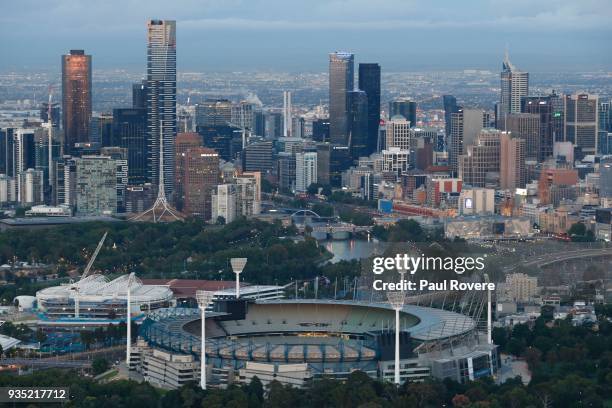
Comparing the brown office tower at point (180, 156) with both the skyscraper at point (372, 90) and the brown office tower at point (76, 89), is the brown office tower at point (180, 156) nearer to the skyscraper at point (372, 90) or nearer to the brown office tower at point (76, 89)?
the brown office tower at point (76, 89)

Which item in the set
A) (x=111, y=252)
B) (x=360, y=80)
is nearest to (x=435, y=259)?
(x=111, y=252)

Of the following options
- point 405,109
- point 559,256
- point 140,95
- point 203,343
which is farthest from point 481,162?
point 203,343

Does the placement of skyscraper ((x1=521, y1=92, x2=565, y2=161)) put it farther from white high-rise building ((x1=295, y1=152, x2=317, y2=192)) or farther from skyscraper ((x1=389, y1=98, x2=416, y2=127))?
skyscraper ((x1=389, y1=98, x2=416, y2=127))

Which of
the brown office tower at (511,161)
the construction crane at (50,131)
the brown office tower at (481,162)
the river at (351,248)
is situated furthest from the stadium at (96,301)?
the brown office tower at (481,162)

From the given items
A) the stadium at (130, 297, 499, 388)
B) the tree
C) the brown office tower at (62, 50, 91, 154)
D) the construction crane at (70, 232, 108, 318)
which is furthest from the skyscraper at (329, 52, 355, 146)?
the tree

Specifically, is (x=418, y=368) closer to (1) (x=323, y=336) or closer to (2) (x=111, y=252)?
(1) (x=323, y=336)

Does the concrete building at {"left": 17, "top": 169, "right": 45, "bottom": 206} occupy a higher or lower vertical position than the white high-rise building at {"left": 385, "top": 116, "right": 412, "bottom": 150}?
lower
